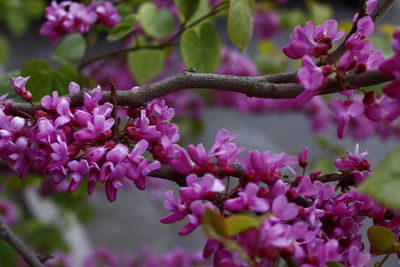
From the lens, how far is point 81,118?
0.44 metres

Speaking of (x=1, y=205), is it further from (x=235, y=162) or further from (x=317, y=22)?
(x=235, y=162)

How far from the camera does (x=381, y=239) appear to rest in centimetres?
43

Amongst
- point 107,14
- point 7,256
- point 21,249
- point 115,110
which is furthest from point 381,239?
point 7,256

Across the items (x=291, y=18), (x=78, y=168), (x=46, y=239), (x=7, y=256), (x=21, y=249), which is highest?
(x=78, y=168)

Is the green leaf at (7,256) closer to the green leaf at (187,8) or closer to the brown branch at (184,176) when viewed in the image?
the green leaf at (187,8)

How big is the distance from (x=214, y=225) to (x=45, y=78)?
0.39 meters

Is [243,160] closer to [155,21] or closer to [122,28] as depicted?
[122,28]

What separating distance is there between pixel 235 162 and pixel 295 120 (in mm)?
1978

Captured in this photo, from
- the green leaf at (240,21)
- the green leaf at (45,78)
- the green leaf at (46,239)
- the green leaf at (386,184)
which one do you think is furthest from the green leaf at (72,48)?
the green leaf at (46,239)

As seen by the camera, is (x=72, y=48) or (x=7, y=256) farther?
(x=7, y=256)

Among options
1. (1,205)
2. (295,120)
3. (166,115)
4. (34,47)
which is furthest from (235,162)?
(34,47)

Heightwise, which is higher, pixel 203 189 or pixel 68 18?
pixel 68 18

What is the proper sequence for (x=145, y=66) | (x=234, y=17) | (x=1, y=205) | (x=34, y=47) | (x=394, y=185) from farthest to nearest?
1. (x=34, y=47)
2. (x=1, y=205)
3. (x=145, y=66)
4. (x=234, y=17)
5. (x=394, y=185)

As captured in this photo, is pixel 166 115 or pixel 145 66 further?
pixel 145 66
